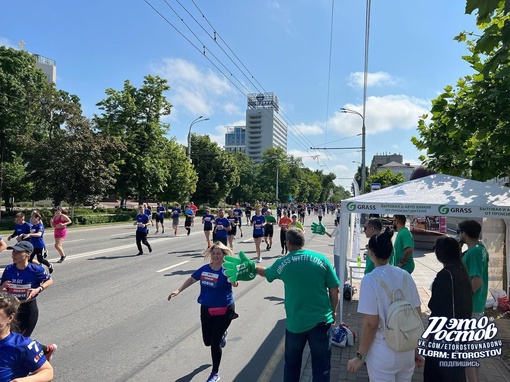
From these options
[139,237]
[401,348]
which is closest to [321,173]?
[139,237]

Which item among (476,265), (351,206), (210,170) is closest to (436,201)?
(351,206)

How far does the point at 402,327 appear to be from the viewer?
261cm

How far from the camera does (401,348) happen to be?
2637 mm

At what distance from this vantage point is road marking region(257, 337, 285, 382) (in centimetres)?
448

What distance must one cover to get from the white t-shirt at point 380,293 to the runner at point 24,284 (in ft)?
13.1

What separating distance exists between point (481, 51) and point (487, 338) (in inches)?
112

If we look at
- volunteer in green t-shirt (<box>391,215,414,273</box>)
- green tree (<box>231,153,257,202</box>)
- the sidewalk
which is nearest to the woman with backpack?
the sidewalk

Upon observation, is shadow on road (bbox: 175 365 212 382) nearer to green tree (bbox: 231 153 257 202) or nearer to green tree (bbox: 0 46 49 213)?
green tree (bbox: 0 46 49 213)

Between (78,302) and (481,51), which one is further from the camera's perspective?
(78,302)

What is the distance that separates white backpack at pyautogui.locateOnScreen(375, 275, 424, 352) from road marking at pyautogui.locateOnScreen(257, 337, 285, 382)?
230 cm

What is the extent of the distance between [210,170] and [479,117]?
A: 1942 inches

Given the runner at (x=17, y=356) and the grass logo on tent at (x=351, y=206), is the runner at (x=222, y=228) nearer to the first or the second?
the grass logo on tent at (x=351, y=206)

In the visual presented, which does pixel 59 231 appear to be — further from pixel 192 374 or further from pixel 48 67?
pixel 48 67

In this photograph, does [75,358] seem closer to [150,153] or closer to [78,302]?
[78,302]
